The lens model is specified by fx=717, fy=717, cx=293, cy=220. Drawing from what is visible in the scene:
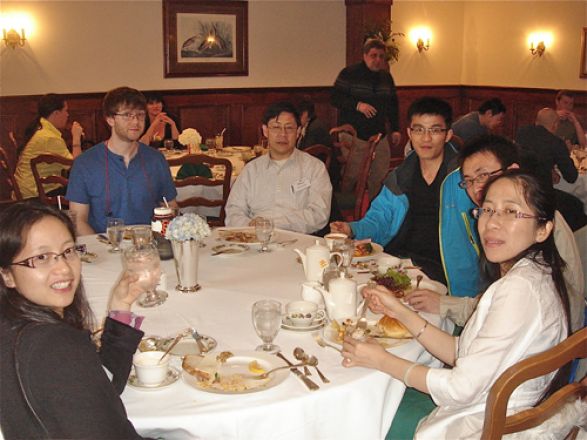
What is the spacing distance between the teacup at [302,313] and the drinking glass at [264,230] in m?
0.78

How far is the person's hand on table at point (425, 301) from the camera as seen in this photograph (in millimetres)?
2406

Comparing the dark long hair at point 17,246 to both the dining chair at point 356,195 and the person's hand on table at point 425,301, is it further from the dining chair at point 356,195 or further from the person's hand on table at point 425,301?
the dining chair at point 356,195

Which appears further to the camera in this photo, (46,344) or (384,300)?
(384,300)

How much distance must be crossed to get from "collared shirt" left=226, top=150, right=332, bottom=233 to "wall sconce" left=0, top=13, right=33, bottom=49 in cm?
448

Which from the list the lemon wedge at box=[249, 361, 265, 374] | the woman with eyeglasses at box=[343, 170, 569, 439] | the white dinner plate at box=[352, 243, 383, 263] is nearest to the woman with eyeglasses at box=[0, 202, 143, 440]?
the lemon wedge at box=[249, 361, 265, 374]

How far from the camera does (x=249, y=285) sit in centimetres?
264

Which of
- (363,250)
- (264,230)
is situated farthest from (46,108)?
(363,250)

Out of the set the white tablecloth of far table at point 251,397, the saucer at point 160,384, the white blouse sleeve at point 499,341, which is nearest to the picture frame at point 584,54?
the white tablecloth of far table at point 251,397

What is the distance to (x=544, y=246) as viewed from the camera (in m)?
1.95

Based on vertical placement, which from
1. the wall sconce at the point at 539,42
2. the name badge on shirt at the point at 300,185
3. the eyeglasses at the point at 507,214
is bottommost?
the name badge on shirt at the point at 300,185

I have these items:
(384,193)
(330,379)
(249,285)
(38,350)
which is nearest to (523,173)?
(330,379)

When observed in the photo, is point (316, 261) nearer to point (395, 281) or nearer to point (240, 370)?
point (395, 281)

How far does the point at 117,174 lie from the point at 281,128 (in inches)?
35.0

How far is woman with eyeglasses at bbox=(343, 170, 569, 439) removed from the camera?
5.93ft
